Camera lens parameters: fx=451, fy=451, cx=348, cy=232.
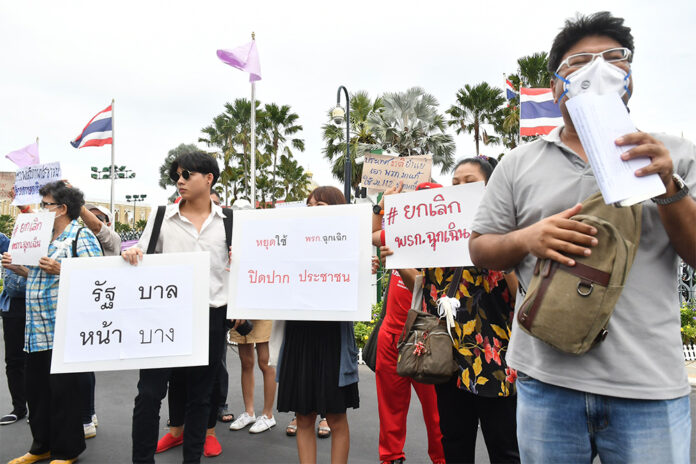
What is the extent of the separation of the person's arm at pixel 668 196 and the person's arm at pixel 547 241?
0.19 metres

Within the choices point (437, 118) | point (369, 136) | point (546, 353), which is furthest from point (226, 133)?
point (546, 353)

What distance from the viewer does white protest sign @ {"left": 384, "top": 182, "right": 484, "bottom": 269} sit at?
2.60m

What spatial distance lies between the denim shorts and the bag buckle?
314mm

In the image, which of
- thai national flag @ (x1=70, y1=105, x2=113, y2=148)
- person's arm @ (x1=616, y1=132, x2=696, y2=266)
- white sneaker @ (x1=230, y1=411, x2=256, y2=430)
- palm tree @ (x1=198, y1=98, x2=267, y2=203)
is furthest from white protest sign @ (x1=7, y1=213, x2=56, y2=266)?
palm tree @ (x1=198, y1=98, x2=267, y2=203)

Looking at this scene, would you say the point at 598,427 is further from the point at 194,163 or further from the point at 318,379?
the point at 194,163

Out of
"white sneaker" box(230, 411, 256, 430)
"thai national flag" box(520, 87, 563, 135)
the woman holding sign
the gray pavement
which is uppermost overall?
"thai national flag" box(520, 87, 563, 135)

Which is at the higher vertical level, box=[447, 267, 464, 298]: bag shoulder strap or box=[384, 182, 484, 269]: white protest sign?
box=[384, 182, 484, 269]: white protest sign

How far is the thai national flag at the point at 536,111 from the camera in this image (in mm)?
8680

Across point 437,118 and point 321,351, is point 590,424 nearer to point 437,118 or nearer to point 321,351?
point 321,351

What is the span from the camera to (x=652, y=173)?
1116 millimetres

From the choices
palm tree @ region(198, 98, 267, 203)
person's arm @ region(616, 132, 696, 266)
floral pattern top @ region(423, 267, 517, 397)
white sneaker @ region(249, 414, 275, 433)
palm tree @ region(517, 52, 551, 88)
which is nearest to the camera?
person's arm @ region(616, 132, 696, 266)

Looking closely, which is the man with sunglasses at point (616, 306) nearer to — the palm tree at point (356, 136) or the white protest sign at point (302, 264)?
the white protest sign at point (302, 264)

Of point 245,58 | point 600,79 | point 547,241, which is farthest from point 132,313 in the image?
point 245,58

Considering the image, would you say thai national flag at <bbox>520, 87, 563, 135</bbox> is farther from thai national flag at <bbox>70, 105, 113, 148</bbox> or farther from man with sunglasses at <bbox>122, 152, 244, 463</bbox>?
thai national flag at <bbox>70, 105, 113, 148</bbox>
